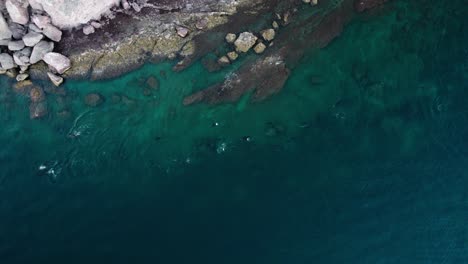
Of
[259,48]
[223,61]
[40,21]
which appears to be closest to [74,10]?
[40,21]

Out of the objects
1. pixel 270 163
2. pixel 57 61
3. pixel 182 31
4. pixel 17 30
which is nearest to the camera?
pixel 270 163

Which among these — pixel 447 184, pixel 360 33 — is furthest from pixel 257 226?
pixel 360 33

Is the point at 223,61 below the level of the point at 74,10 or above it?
below

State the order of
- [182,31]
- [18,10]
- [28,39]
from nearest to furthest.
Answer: [18,10], [28,39], [182,31]

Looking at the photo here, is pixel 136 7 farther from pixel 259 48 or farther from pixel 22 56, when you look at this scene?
pixel 259 48

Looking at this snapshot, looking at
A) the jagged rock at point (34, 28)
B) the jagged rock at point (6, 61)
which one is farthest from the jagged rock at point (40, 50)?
the jagged rock at point (6, 61)

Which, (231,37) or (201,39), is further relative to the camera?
(201,39)

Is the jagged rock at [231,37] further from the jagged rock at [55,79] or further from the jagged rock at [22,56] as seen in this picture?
the jagged rock at [22,56]
